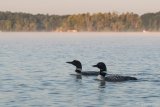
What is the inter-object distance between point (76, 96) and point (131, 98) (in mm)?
2526

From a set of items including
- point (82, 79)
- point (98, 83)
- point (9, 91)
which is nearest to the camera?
point (9, 91)

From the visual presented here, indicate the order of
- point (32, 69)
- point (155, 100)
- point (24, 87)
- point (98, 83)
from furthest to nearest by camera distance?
point (32, 69), point (98, 83), point (24, 87), point (155, 100)

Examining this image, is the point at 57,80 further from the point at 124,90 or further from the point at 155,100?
the point at 155,100

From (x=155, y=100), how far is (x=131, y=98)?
1.14 metres

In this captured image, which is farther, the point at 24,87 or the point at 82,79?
the point at 82,79

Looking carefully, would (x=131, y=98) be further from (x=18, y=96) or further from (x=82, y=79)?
(x=82, y=79)

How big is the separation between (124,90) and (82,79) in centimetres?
630

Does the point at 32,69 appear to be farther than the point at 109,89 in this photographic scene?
Yes

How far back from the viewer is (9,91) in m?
28.0

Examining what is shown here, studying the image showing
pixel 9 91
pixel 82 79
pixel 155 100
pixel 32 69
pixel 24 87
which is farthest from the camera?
pixel 32 69

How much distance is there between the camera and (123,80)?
32844 millimetres

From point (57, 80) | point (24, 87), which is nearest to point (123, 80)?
point (57, 80)

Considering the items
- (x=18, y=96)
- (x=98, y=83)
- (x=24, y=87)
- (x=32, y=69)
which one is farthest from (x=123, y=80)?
(x=32, y=69)

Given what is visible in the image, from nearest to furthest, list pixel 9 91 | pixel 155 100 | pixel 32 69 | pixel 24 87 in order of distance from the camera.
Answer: pixel 155 100, pixel 9 91, pixel 24 87, pixel 32 69
